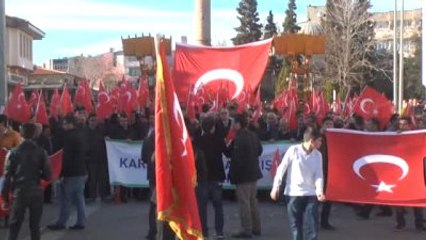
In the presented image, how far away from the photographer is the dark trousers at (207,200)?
1150cm

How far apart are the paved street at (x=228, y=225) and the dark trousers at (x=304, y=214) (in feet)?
6.81

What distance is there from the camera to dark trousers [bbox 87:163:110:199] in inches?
660

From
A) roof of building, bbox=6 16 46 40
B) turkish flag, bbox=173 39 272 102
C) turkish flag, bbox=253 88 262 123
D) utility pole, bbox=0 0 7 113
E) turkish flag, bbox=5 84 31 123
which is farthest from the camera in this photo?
roof of building, bbox=6 16 46 40

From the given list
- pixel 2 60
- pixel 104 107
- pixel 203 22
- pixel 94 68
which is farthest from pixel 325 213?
pixel 94 68

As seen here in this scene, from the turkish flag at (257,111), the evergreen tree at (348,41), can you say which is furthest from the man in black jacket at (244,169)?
the evergreen tree at (348,41)

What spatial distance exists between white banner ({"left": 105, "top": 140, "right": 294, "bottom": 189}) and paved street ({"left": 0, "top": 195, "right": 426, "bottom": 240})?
54cm

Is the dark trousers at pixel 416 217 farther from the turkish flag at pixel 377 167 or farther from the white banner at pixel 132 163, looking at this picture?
the white banner at pixel 132 163

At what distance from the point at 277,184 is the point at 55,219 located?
5.49 metres

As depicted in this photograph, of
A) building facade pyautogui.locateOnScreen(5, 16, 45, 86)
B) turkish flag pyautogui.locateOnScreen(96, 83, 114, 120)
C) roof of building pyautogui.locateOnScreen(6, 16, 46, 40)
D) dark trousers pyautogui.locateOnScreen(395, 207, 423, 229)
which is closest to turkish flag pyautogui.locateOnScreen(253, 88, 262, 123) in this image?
turkish flag pyautogui.locateOnScreen(96, 83, 114, 120)

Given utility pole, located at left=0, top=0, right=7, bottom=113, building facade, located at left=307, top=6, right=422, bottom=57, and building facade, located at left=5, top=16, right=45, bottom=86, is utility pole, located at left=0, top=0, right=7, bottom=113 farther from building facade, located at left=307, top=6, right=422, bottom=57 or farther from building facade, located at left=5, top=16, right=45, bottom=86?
building facade, located at left=307, top=6, right=422, bottom=57

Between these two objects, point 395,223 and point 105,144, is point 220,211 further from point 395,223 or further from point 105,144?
point 105,144

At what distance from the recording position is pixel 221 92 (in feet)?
61.0

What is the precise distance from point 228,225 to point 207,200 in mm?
1775

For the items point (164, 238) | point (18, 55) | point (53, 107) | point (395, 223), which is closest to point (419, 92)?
point (18, 55)
